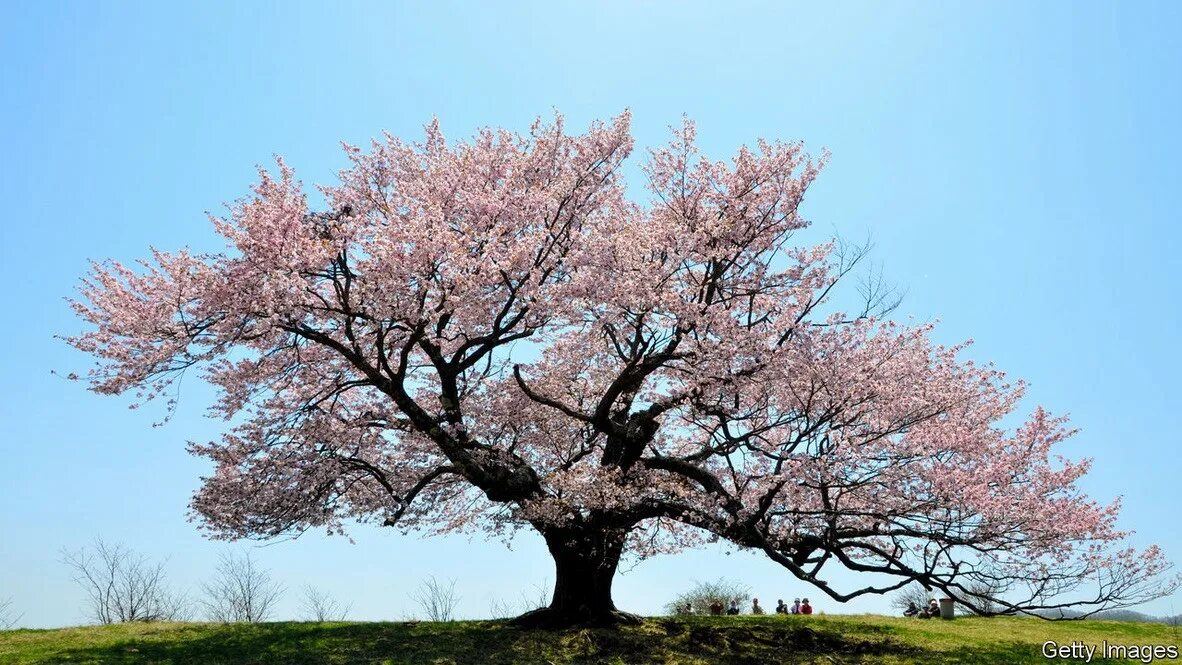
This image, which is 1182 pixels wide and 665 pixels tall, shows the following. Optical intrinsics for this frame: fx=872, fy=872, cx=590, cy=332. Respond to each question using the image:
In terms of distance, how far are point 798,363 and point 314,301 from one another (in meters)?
9.08

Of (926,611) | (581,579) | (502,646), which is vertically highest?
(581,579)

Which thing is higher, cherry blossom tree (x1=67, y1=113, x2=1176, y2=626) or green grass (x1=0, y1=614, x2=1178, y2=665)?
cherry blossom tree (x1=67, y1=113, x2=1176, y2=626)

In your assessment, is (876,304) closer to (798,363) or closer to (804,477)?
(798,363)

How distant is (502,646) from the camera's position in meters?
16.8
